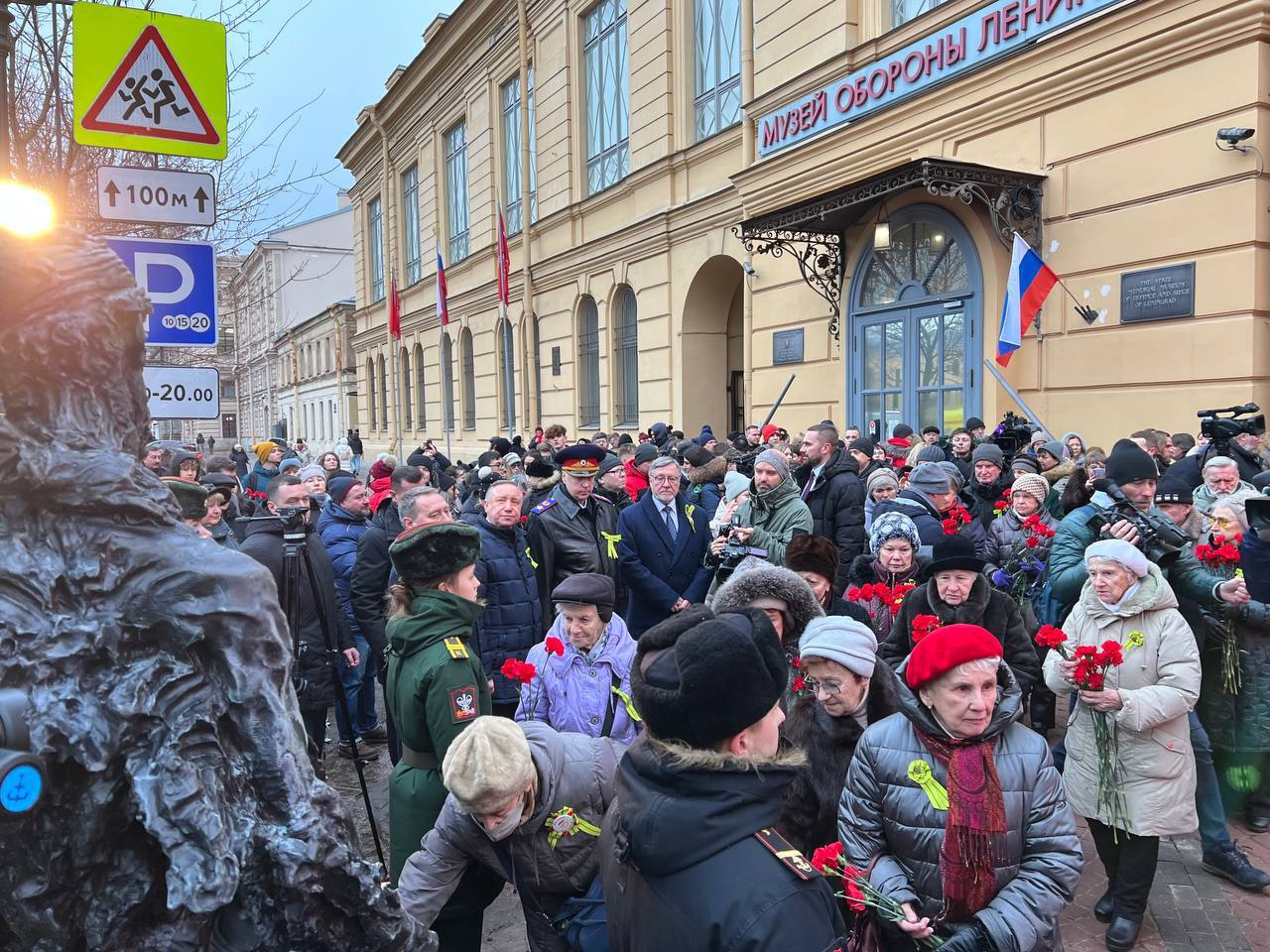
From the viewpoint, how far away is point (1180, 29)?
8.19 m

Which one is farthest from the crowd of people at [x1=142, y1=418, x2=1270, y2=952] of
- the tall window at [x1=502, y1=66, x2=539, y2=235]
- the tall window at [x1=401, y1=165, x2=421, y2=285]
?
the tall window at [x1=401, y1=165, x2=421, y2=285]

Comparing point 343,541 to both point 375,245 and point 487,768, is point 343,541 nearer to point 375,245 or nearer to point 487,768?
point 487,768

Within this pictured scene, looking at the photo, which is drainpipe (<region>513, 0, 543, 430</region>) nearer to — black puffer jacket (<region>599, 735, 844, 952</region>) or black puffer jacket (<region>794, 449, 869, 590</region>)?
black puffer jacket (<region>794, 449, 869, 590</region>)

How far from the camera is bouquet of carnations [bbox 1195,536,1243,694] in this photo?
4.50 meters

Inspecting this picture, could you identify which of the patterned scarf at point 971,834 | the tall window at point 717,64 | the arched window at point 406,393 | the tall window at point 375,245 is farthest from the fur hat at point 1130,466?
the tall window at point 375,245

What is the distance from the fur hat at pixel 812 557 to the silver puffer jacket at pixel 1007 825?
1.64 metres

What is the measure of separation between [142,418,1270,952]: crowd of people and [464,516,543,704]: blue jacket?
0.05ft

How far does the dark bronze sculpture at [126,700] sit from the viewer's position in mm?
1146

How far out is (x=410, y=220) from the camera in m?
31.9

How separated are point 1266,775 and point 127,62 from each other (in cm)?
719

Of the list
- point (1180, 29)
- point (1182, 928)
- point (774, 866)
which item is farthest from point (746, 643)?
point (1180, 29)

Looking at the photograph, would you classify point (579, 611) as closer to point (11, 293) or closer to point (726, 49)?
point (11, 293)

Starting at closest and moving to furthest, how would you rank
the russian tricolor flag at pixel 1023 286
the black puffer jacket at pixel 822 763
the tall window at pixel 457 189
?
the black puffer jacket at pixel 822 763 → the russian tricolor flag at pixel 1023 286 → the tall window at pixel 457 189

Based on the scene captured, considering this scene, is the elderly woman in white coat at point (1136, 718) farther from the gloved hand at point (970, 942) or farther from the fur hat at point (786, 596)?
the gloved hand at point (970, 942)
